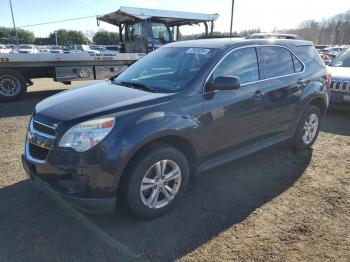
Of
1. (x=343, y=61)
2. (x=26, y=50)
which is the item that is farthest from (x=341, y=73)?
(x=26, y=50)

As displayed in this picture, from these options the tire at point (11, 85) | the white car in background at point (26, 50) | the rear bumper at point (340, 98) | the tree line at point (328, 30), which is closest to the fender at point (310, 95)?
the rear bumper at point (340, 98)

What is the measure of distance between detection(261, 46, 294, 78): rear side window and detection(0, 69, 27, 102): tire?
7.56 metres

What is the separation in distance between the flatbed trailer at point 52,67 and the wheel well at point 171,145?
7261mm

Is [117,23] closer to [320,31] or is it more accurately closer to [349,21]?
[349,21]

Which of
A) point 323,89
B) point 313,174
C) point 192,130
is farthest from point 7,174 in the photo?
point 323,89

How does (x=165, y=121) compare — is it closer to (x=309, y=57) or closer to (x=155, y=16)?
(x=309, y=57)

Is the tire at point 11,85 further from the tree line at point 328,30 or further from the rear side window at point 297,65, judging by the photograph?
the tree line at point 328,30

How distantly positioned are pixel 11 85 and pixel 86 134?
7689 mm

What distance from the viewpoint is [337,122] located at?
747 cm

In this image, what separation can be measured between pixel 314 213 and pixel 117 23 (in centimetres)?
1055

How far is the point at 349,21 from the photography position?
9400 centimetres

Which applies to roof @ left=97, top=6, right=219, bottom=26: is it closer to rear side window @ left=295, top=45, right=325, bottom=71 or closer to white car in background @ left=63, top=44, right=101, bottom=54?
white car in background @ left=63, top=44, right=101, bottom=54

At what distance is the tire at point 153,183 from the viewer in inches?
124

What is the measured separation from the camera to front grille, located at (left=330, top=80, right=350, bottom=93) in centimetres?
757
